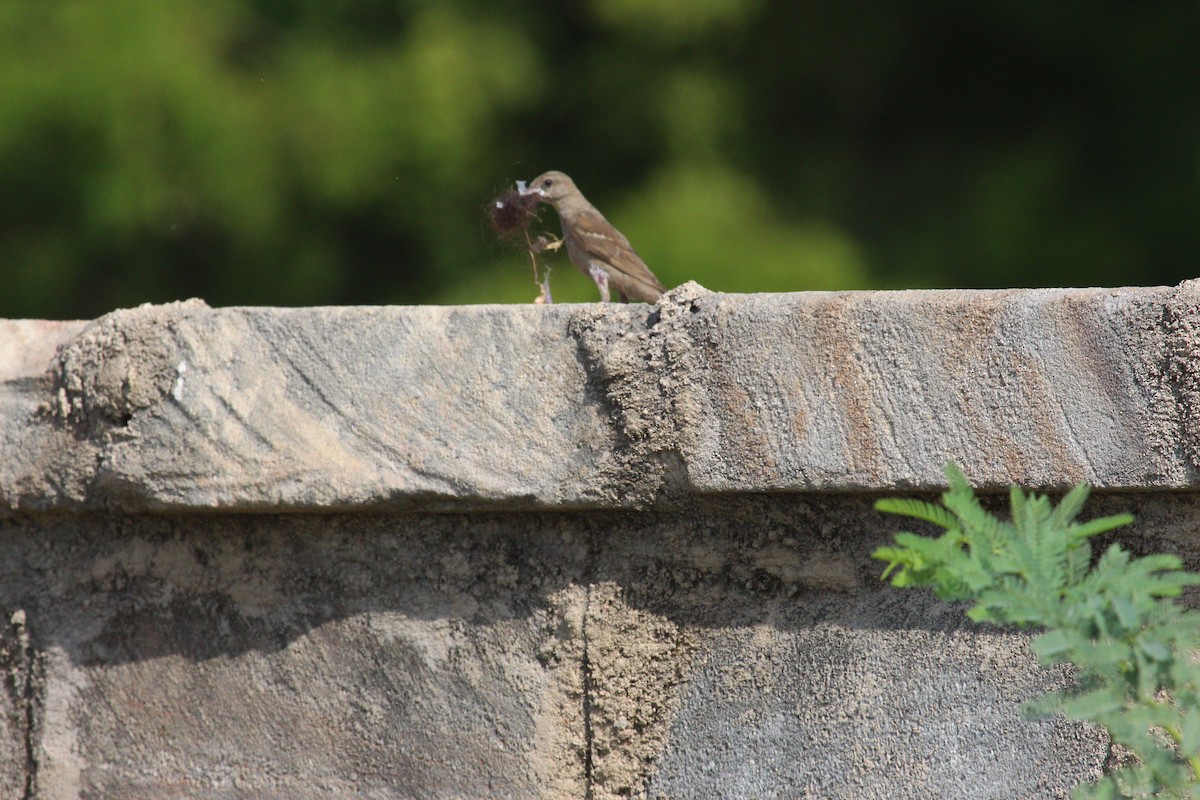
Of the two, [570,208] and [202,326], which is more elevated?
[570,208]

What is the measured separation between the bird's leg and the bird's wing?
0.03 meters

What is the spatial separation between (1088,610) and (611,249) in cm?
317

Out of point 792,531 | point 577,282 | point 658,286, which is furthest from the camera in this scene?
point 577,282

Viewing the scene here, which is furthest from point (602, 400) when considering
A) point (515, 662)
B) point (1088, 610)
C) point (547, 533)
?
point (1088, 610)

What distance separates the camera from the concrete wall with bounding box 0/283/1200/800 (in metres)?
1.51

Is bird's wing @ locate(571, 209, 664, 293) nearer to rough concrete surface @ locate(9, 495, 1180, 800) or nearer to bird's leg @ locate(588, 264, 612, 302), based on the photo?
bird's leg @ locate(588, 264, 612, 302)

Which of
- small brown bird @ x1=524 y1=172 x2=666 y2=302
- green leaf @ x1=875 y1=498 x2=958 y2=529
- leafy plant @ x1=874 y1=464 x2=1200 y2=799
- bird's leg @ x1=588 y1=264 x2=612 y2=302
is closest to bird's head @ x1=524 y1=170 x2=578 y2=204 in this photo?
small brown bird @ x1=524 y1=172 x2=666 y2=302

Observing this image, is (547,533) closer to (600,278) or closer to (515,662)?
(515,662)

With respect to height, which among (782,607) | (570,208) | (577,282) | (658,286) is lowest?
(782,607)

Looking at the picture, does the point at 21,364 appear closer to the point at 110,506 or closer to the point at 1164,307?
the point at 110,506

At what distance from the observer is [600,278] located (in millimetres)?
4051

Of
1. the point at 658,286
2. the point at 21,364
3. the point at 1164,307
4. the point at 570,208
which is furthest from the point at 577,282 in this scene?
the point at 1164,307

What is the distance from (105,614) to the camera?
185 cm

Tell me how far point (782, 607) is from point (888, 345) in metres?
0.37
